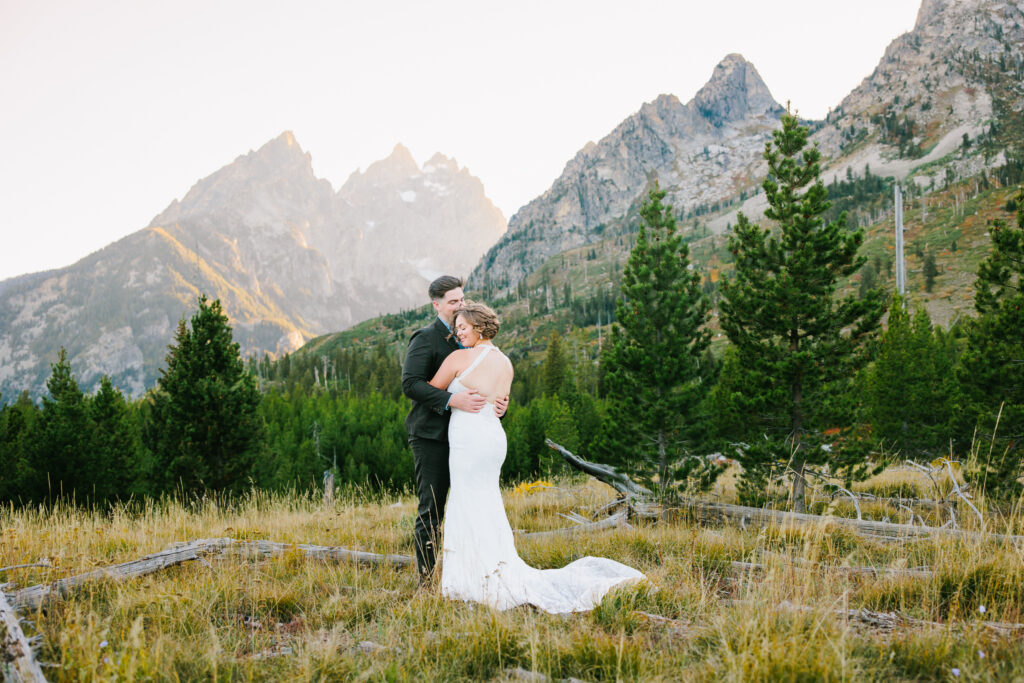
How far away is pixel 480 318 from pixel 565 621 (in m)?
2.59

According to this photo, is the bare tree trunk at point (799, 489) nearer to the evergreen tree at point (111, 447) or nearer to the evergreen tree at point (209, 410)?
the evergreen tree at point (209, 410)

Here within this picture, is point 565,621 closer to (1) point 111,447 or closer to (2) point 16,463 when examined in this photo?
(1) point 111,447

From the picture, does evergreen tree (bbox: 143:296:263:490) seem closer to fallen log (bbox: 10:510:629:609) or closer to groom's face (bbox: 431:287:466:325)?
fallen log (bbox: 10:510:629:609)

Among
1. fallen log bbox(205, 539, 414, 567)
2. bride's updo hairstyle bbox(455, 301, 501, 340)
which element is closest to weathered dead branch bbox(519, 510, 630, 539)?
fallen log bbox(205, 539, 414, 567)

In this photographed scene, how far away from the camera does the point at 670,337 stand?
13.8m

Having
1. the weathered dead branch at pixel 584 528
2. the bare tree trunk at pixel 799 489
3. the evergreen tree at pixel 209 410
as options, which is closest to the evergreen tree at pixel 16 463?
the evergreen tree at pixel 209 410

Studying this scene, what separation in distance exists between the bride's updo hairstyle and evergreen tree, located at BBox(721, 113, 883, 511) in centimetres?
915

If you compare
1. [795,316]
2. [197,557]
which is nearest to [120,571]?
[197,557]

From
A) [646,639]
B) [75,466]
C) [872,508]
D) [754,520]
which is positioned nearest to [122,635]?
[646,639]

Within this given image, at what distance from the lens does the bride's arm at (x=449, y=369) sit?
4.79 metres

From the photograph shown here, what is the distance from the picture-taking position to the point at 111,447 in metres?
21.0

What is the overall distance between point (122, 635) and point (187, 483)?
1783cm

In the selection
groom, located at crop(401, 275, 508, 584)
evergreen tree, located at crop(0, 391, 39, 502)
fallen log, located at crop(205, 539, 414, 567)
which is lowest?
evergreen tree, located at crop(0, 391, 39, 502)

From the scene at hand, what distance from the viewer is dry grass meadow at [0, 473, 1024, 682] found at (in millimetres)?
2592
